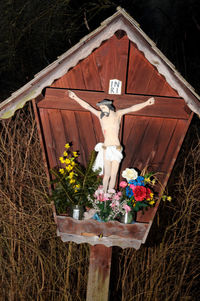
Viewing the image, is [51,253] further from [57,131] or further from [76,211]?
[57,131]

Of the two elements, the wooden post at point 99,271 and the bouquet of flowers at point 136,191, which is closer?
the bouquet of flowers at point 136,191

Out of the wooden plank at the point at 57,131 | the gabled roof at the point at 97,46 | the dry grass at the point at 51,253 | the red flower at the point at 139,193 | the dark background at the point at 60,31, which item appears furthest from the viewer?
the dark background at the point at 60,31

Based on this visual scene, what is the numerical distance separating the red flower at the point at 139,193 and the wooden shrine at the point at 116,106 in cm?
14

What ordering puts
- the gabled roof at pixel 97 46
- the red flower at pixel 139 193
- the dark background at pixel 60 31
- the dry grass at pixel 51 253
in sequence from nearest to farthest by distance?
the gabled roof at pixel 97 46 < the red flower at pixel 139 193 < the dry grass at pixel 51 253 < the dark background at pixel 60 31

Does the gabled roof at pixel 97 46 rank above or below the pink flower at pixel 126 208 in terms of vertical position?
above

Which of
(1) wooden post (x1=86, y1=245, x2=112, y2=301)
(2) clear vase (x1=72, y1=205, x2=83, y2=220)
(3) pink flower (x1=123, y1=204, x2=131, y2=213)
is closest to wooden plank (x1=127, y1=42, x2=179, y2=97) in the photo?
(3) pink flower (x1=123, y1=204, x2=131, y2=213)

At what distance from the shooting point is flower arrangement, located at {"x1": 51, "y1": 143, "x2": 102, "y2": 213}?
1940 mm

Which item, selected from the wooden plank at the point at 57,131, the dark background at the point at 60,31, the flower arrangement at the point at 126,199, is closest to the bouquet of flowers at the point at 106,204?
the flower arrangement at the point at 126,199

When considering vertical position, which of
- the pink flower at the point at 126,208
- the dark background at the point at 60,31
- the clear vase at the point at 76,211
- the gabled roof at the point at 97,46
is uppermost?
the dark background at the point at 60,31

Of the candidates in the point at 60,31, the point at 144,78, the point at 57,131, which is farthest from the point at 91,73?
the point at 60,31

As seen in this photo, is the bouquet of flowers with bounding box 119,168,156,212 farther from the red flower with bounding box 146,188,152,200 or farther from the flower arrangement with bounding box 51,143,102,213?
the flower arrangement with bounding box 51,143,102,213

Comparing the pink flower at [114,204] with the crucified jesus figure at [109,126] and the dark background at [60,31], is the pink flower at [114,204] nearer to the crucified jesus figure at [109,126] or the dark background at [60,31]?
the crucified jesus figure at [109,126]

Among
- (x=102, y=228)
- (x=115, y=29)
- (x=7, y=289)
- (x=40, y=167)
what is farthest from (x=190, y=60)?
(x=7, y=289)

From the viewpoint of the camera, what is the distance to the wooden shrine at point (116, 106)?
1729 millimetres
